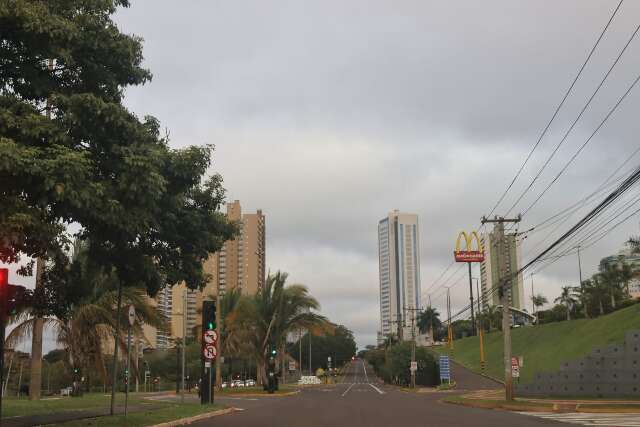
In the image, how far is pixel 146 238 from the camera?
1612 cm

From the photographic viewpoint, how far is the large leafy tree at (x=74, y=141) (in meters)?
10.9

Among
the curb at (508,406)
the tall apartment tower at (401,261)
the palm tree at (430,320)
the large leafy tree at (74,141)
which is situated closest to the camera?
the large leafy tree at (74,141)

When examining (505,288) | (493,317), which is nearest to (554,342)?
(505,288)

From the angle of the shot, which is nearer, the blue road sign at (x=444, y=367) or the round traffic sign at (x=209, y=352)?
the round traffic sign at (x=209, y=352)

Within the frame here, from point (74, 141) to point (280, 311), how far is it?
34090 millimetres

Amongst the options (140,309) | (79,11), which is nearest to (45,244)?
(79,11)

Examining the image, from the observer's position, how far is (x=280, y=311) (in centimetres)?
4534

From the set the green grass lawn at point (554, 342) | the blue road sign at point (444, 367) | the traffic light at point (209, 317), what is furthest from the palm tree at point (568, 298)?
the traffic light at point (209, 317)

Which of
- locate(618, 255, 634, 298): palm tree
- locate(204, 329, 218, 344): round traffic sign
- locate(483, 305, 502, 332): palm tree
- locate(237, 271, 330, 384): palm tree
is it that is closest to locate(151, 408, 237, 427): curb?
locate(204, 329, 218, 344): round traffic sign

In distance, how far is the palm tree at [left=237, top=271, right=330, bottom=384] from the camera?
4500cm

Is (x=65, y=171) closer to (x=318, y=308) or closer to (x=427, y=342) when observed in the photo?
(x=318, y=308)

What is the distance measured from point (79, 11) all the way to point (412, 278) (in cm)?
17539

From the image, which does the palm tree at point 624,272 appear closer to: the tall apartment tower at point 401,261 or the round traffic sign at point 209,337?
the round traffic sign at point 209,337

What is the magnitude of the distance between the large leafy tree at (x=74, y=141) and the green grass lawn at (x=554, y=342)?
45.2 metres
